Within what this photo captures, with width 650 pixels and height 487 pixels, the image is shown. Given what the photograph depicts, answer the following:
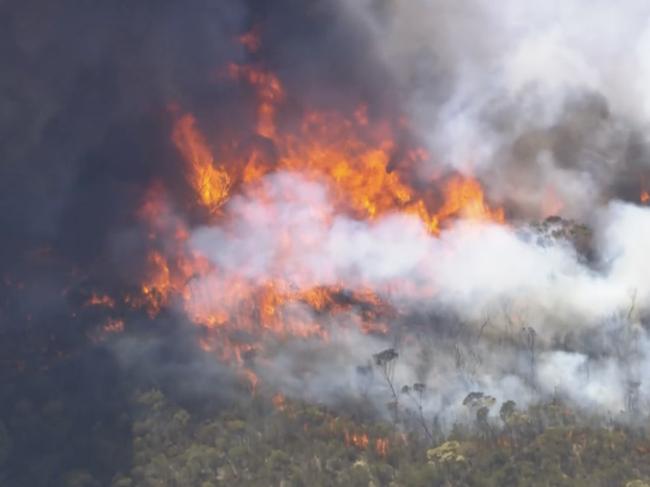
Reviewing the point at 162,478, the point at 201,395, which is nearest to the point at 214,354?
the point at 201,395

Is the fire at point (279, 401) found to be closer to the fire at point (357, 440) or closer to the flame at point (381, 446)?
the fire at point (357, 440)

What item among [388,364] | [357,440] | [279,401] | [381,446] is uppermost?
[388,364]

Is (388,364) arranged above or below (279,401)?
above

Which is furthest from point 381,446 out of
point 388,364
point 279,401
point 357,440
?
point 388,364

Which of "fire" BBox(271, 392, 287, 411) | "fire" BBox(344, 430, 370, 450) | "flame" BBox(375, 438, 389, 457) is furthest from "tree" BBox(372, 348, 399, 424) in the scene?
"fire" BBox(271, 392, 287, 411)

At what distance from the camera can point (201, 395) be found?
16250 centimetres

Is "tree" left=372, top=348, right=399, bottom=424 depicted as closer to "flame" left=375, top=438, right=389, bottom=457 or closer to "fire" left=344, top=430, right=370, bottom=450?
"flame" left=375, top=438, right=389, bottom=457

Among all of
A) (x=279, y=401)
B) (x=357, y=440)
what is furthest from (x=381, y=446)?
(x=279, y=401)

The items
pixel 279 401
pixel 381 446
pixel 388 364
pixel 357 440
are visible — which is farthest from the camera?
pixel 388 364

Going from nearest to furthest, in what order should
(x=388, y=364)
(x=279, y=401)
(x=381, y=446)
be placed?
(x=381, y=446), (x=279, y=401), (x=388, y=364)

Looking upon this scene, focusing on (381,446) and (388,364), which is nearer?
(381,446)

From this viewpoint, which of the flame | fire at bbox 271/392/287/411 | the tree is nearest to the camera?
the flame

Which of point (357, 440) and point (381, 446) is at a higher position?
point (357, 440)

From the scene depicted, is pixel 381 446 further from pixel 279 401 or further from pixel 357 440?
pixel 279 401
